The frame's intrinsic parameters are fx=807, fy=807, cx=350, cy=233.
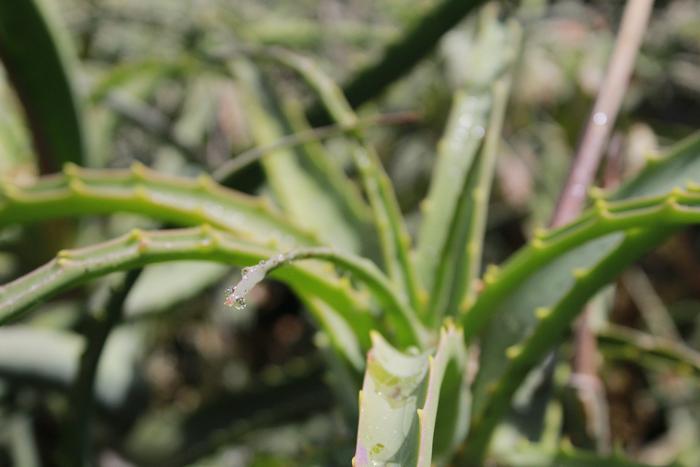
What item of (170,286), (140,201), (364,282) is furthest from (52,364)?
(364,282)

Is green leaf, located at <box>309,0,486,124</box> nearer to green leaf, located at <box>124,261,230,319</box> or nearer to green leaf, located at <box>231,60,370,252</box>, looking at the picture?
green leaf, located at <box>231,60,370,252</box>

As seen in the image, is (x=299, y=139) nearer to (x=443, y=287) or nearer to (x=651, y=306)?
(x=443, y=287)

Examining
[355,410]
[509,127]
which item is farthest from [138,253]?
[509,127]

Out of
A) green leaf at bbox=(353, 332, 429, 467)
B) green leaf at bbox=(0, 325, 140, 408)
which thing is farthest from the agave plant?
green leaf at bbox=(0, 325, 140, 408)

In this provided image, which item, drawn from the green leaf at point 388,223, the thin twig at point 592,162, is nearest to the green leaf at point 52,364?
the green leaf at point 388,223

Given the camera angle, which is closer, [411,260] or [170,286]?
[411,260]

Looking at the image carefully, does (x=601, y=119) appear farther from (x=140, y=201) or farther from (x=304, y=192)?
(x=140, y=201)
